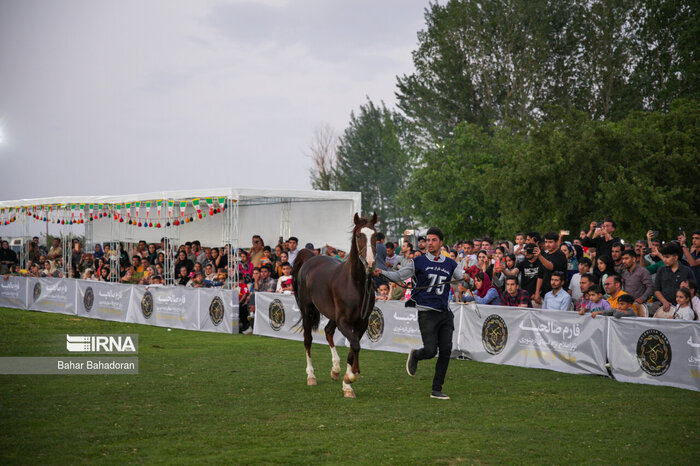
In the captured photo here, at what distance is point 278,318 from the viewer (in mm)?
17062

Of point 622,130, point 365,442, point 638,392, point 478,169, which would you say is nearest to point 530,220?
point 622,130

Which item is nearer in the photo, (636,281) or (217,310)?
(636,281)

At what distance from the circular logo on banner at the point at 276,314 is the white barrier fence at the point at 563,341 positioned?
6.30ft

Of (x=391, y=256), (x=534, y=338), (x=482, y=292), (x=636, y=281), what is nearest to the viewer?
(x=636, y=281)

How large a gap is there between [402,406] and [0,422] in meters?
4.41

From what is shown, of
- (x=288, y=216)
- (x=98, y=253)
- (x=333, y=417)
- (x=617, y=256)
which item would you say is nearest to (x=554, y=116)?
(x=288, y=216)

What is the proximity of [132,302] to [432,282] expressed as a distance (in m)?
13.0

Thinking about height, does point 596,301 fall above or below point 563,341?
above

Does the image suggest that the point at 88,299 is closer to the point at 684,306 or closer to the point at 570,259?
the point at 570,259

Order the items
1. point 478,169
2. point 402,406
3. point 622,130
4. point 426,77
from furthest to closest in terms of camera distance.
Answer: point 426,77 → point 478,169 → point 622,130 → point 402,406

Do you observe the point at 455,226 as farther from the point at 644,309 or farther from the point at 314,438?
the point at 314,438

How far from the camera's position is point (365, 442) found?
690cm

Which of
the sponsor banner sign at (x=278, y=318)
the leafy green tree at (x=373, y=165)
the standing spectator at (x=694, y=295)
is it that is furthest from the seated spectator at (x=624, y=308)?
the leafy green tree at (x=373, y=165)

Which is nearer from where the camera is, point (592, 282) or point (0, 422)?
point (0, 422)
